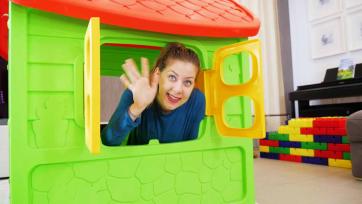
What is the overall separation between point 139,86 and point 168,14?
165 millimetres

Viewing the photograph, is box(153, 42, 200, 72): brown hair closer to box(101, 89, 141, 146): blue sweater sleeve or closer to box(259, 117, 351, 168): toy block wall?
box(101, 89, 141, 146): blue sweater sleeve

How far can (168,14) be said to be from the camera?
625 millimetres

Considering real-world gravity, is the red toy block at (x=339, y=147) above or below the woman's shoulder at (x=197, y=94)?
below

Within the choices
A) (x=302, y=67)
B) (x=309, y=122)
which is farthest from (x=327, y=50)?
(x=309, y=122)

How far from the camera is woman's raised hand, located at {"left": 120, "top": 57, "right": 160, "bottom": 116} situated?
59 cm

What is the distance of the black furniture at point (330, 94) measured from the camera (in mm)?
1971

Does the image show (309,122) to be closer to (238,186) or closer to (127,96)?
(238,186)

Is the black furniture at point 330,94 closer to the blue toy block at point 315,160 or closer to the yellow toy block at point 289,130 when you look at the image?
the yellow toy block at point 289,130

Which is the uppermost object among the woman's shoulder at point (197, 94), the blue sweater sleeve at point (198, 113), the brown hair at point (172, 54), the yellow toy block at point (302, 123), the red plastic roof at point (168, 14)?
the red plastic roof at point (168, 14)

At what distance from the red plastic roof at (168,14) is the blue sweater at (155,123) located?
0.14 m

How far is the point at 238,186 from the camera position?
728mm

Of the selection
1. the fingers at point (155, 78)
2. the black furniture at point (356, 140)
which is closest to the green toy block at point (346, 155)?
the black furniture at point (356, 140)

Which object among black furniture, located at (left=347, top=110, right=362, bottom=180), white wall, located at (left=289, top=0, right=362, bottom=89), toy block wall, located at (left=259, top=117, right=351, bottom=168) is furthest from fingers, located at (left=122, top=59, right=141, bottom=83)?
white wall, located at (left=289, top=0, right=362, bottom=89)

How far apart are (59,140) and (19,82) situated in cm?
12
